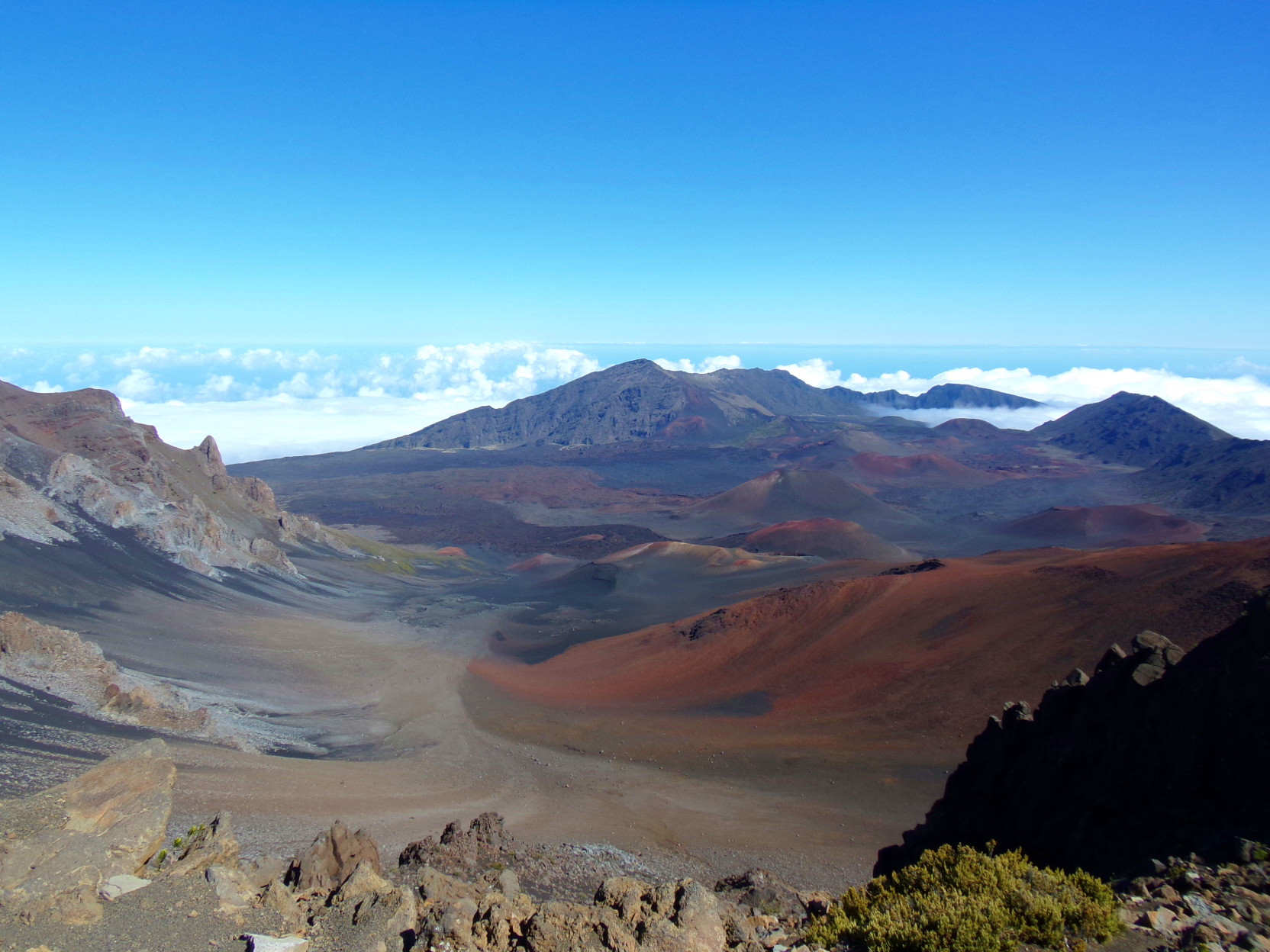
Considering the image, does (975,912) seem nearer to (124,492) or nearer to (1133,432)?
(124,492)

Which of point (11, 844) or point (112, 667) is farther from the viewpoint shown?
point (112, 667)

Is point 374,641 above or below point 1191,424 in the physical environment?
below

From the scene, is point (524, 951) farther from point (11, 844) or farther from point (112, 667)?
point (112, 667)

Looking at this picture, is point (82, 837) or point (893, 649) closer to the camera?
point (82, 837)

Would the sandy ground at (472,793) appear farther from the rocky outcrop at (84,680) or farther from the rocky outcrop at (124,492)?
the rocky outcrop at (124,492)

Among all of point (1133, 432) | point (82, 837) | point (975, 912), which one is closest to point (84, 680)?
point (82, 837)

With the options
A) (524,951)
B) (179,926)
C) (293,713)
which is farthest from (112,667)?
(524,951)

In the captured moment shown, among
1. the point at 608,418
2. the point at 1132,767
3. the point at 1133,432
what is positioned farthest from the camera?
the point at 608,418

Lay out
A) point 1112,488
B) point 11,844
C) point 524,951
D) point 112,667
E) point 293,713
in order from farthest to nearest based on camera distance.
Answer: point 1112,488
point 293,713
point 112,667
point 11,844
point 524,951
